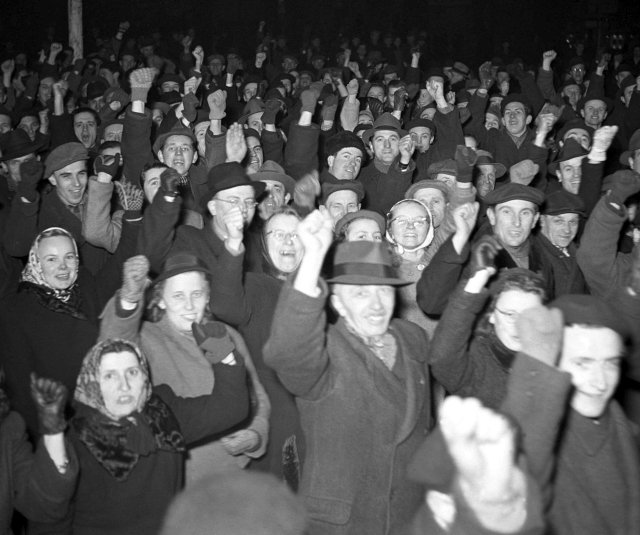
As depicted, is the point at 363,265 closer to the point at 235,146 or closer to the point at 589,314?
the point at 589,314

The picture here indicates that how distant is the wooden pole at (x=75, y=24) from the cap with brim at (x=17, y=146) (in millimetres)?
5537

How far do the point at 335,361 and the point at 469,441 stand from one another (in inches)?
41.9

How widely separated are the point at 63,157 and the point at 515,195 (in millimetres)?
3067

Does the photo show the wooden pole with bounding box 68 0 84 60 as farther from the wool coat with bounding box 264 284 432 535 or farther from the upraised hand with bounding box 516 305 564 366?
the upraised hand with bounding box 516 305 564 366

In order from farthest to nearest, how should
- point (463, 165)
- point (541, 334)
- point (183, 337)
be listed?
point (463, 165) < point (183, 337) < point (541, 334)

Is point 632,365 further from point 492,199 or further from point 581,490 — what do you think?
point 492,199

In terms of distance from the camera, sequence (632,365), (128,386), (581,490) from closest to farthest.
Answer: (581,490) → (128,386) → (632,365)

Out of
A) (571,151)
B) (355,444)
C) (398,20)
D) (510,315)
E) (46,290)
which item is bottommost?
(355,444)

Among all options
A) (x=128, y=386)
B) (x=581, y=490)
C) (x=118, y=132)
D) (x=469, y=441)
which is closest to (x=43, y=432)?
(x=128, y=386)

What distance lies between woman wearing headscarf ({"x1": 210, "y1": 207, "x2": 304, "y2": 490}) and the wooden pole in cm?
792

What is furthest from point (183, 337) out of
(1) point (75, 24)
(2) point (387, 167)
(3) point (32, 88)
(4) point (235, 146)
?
(1) point (75, 24)

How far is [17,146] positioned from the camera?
228 inches

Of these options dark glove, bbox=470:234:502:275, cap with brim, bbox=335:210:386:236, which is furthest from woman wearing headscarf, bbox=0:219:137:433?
dark glove, bbox=470:234:502:275

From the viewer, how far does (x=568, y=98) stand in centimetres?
1024
